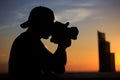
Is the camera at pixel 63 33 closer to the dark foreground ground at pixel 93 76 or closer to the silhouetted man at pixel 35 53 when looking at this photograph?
the silhouetted man at pixel 35 53

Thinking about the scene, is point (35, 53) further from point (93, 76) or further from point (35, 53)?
point (93, 76)

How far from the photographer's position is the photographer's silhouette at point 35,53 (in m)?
3.29

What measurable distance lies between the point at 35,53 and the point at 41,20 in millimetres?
380

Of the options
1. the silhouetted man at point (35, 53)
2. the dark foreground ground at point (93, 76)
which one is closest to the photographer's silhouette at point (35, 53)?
the silhouetted man at point (35, 53)

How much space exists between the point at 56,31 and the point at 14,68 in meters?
0.64

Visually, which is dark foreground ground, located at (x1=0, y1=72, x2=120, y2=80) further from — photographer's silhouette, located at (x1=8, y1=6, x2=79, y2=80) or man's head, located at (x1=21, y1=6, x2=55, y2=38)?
man's head, located at (x1=21, y1=6, x2=55, y2=38)

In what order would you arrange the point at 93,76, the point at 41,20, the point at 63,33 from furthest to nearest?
the point at 93,76
the point at 63,33
the point at 41,20

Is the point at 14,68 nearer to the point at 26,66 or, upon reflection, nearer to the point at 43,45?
the point at 26,66

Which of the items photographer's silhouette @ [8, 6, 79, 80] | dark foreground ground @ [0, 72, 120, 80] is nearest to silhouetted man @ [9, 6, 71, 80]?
photographer's silhouette @ [8, 6, 79, 80]

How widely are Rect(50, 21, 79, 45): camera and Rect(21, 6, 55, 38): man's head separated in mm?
127

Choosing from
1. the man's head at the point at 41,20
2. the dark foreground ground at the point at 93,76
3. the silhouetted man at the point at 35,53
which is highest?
the man's head at the point at 41,20

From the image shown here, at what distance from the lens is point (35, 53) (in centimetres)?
332

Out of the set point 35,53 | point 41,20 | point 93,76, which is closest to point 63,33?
point 41,20

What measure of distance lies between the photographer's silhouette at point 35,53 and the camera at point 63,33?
0.15ft
